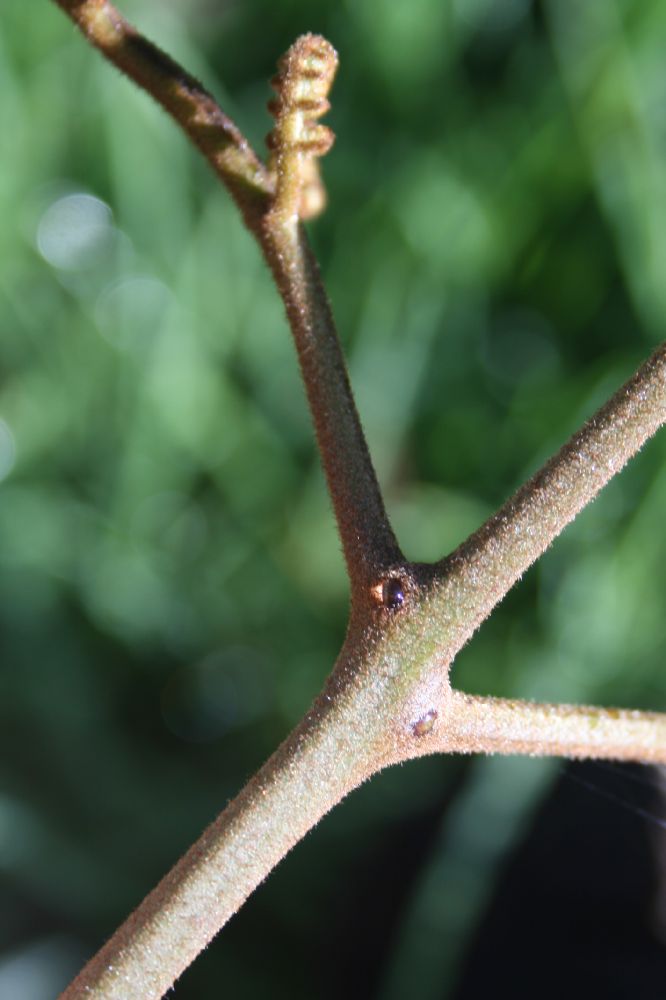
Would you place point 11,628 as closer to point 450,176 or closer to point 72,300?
point 72,300

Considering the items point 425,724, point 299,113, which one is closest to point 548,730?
point 425,724

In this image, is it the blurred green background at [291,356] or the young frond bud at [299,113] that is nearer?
the young frond bud at [299,113]

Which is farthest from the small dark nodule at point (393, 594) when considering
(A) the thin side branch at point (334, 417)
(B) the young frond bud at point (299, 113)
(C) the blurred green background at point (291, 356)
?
(C) the blurred green background at point (291, 356)

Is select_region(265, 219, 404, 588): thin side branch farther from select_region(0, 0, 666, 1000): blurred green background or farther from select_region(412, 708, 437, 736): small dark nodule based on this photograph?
select_region(0, 0, 666, 1000): blurred green background

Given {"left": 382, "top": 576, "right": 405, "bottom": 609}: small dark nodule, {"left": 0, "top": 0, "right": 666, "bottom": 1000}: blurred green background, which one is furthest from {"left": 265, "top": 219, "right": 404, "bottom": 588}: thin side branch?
{"left": 0, "top": 0, "right": 666, "bottom": 1000}: blurred green background

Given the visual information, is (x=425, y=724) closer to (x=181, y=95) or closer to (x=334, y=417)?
(x=334, y=417)

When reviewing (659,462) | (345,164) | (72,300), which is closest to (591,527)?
(659,462)

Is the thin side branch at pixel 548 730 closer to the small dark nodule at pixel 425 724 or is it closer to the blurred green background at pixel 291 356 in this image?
the small dark nodule at pixel 425 724
